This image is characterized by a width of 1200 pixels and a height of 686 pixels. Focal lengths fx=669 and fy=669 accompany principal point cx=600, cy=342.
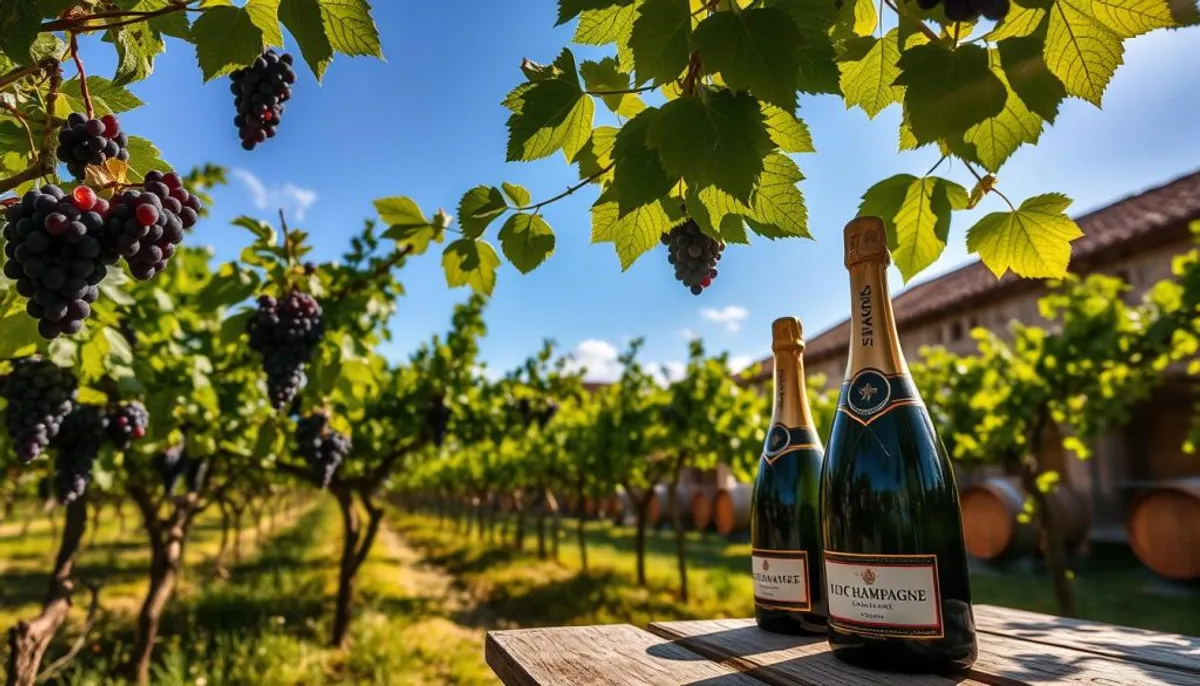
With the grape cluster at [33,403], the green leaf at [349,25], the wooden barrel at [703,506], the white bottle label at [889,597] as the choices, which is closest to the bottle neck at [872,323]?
the white bottle label at [889,597]

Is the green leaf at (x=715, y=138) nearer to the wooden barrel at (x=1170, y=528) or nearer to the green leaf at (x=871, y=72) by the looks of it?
the green leaf at (x=871, y=72)

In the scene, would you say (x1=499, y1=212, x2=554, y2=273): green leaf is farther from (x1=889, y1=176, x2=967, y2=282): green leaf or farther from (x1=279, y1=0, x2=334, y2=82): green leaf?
(x1=889, y1=176, x2=967, y2=282): green leaf

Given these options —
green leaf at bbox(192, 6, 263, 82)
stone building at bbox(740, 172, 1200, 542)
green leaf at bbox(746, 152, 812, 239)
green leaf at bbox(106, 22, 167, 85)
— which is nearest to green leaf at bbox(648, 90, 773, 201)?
green leaf at bbox(746, 152, 812, 239)

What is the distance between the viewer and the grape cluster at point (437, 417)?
6988mm

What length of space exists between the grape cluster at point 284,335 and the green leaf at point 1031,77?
2502 mm

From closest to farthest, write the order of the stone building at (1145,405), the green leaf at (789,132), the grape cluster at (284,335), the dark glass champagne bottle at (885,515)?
the green leaf at (789,132) → the dark glass champagne bottle at (885,515) → the grape cluster at (284,335) → the stone building at (1145,405)

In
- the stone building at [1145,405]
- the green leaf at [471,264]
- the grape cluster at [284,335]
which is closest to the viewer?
the green leaf at [471,264]

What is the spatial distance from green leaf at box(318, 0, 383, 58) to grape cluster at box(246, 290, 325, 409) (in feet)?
6.03

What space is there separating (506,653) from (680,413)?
30.8ft

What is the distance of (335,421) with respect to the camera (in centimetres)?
424

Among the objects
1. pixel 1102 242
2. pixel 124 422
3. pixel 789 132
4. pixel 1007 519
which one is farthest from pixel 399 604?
pixel 1102 242

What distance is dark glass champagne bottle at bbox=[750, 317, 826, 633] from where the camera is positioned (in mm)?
1463

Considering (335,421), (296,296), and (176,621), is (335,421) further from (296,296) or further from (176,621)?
(176,621)

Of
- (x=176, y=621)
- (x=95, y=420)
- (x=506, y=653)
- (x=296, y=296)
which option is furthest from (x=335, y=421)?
(x=176, y=621)
